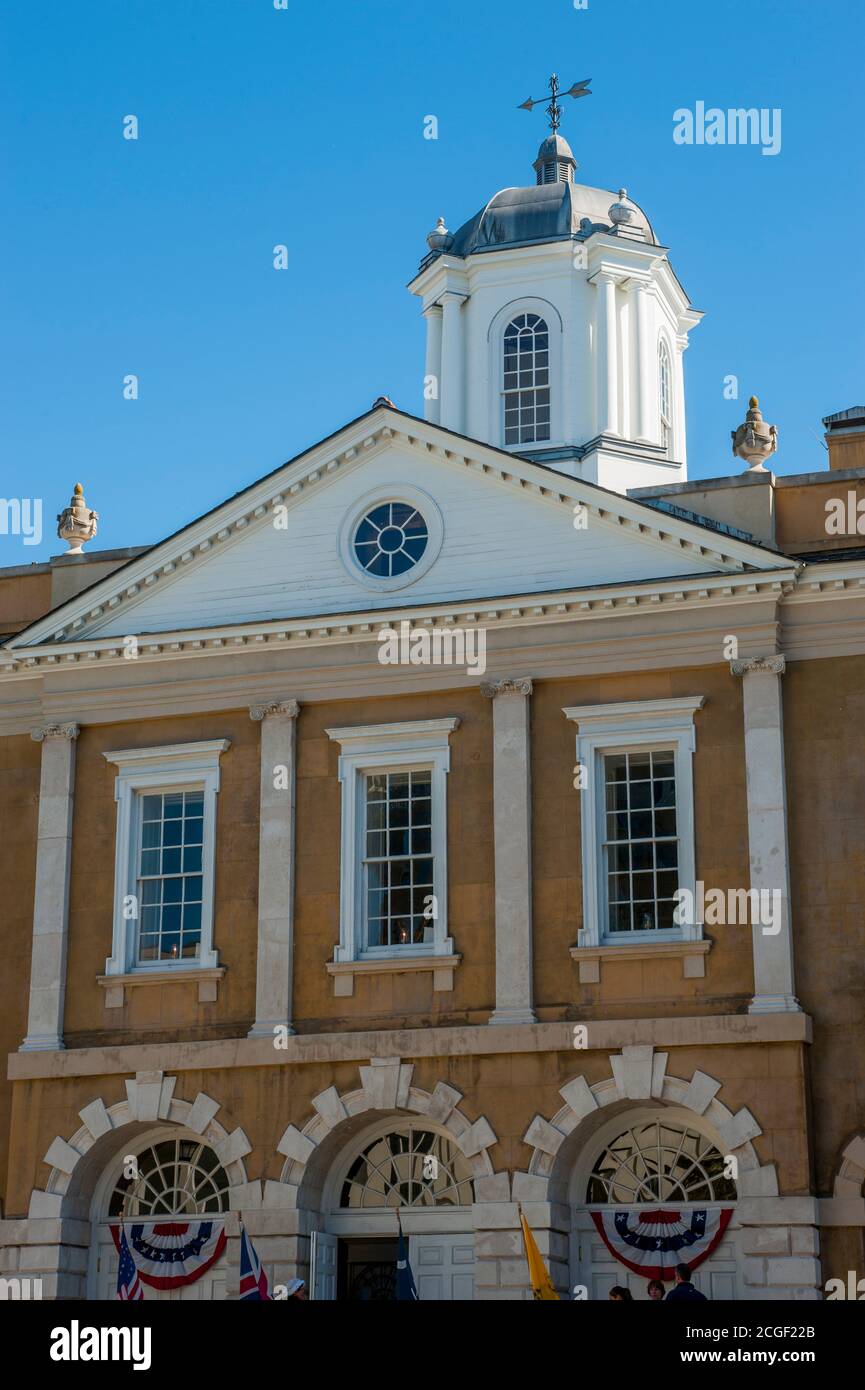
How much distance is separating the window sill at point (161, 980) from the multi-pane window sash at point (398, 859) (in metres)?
2.16

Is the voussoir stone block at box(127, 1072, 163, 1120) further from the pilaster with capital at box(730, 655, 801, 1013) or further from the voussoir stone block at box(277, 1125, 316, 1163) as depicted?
the pilaster with capital at box(730, 655, 801, 1013)

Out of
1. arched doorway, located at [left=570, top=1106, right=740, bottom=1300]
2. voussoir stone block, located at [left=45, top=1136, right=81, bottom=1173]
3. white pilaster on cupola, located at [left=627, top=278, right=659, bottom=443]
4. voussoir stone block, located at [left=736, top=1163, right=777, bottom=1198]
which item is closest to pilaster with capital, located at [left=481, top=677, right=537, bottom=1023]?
arched doorway, located at [left=570, top=1106, right=740, bottom=1300]

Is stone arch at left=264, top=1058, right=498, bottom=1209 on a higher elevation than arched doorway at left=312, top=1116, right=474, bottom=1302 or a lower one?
higher

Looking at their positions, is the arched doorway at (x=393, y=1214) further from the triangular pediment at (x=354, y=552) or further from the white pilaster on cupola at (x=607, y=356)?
the white pilaster on cupola at (x=607, y=356)

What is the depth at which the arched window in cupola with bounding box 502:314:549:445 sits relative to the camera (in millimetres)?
34094

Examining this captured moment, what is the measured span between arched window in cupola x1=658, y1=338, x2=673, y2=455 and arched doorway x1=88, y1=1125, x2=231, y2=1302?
14.7 metres

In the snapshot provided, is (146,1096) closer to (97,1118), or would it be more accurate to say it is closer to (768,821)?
(97,1118)

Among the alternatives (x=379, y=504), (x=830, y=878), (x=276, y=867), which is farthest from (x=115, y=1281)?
(x=379, y=504)

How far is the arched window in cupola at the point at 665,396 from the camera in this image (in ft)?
116

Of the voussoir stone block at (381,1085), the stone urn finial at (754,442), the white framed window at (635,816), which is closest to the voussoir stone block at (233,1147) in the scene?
the voussoir stone block at (381,1085)

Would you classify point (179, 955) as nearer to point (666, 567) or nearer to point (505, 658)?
point (505, 658)

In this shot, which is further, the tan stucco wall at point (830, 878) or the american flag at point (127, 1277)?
the american flag at point (127, 1277)

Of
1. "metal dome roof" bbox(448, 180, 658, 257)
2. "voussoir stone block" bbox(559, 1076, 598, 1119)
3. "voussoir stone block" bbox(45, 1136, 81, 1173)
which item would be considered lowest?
"voussoir stone block" bbox(45, 1136, 81, 1173)
